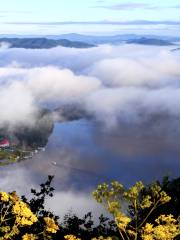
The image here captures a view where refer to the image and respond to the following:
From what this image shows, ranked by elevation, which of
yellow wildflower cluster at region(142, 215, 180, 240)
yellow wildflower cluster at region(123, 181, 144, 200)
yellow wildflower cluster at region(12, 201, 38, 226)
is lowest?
yellow wildflower cluster at region(142, 215, 180, 240)

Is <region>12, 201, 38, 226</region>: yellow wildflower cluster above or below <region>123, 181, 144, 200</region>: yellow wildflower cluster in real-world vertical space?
below

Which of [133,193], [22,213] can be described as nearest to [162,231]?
[133,193]

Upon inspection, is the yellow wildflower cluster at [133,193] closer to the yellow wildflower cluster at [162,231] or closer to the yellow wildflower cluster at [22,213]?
the yellow wildflower cluster at [162,231]

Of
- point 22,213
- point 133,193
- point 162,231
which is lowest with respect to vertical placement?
point 162,231

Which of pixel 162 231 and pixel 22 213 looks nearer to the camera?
pixel 162 231

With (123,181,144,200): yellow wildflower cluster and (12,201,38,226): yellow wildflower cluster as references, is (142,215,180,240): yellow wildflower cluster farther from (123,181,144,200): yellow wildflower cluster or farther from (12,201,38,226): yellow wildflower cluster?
(12,201,38,226): yellow wildflower cluster

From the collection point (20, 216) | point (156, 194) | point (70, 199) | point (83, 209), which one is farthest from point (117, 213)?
point (70, 199)

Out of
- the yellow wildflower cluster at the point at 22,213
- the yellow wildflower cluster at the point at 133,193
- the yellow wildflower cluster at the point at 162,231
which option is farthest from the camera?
the yellow wildflower cluster at the point at 22,213

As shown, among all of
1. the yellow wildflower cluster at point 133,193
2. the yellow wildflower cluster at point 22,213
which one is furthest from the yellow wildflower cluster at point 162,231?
the yellow wildflower cluster at point 22,213

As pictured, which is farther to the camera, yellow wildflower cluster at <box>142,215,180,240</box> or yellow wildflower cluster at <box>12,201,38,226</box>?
yellow wildflower cluster at <box>12,201,38,226</box>

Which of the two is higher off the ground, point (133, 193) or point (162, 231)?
point (133, 193)

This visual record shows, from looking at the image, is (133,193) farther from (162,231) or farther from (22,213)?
(22,213)

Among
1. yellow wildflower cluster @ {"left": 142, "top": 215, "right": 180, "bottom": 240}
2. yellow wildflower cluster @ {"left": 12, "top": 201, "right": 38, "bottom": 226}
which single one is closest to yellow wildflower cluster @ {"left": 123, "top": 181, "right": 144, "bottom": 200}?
yellow wildflower cluster @ {"left": 142, "top": 215, "right": 180, "bottom": 240}
